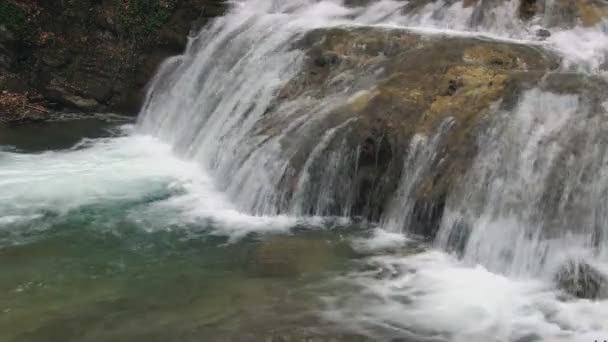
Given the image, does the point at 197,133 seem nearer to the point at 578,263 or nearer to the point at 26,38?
the point at 26,38

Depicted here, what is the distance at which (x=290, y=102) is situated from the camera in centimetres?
1251

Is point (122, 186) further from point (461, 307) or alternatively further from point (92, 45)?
point (92, 45)

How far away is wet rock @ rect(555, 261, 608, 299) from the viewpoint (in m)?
7.49

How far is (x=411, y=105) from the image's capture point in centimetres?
1045

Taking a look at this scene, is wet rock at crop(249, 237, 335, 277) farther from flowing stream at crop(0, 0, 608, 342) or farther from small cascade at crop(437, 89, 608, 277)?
small cascade at crop(437, 89, 608, 277)

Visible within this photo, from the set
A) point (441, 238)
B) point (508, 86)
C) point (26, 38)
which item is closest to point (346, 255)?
point (441, 238)

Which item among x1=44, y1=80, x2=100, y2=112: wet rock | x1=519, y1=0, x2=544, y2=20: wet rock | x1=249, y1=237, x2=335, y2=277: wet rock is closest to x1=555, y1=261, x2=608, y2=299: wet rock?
x1=249, y1=237, x2=335, y2=277: wet rock

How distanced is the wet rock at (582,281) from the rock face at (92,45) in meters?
13.9

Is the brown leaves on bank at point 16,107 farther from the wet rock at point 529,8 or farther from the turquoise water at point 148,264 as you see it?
the wet rock at point 529,8

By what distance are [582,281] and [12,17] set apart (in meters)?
16.6

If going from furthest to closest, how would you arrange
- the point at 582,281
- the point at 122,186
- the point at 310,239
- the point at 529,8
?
the point at 529,8 → the point at 122,186 → the point at 310,239 → the point at 582,281

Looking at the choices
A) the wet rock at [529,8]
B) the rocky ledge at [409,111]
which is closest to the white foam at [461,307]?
the rocky ledge at [409,111]

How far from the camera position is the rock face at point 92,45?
18688 millimetres

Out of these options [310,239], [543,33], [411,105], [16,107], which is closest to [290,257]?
[310,239]
